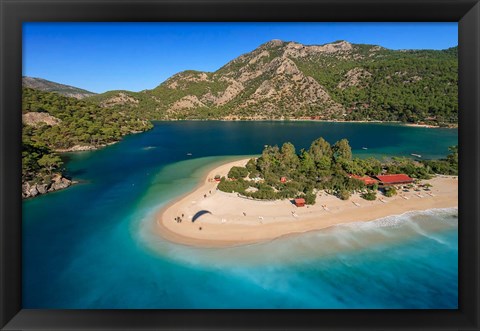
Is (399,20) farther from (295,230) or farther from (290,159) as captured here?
(290,159)

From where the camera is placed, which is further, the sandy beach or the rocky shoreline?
the rocky shoreline

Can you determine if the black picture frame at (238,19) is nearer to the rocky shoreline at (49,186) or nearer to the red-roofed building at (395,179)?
the red-roofed building at (395,179)

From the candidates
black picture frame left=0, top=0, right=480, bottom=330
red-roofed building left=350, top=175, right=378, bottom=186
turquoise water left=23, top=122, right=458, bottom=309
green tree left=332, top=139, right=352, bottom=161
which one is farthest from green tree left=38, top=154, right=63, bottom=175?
green tree left=332, top=139, right=352, bottom=161

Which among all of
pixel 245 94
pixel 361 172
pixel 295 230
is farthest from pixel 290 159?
pixel 245 94

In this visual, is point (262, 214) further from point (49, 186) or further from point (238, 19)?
point (49, 186)

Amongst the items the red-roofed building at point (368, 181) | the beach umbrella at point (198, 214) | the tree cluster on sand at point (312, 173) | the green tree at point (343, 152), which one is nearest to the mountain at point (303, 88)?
the green tree at point (343, 152)

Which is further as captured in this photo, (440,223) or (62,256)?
(440,223)

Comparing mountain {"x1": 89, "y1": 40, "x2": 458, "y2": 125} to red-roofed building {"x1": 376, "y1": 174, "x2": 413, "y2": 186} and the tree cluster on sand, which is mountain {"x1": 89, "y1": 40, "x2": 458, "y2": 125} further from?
red-roofed building {"x1": 376, "y1": 174, "x2": 413, "y2": 186}
